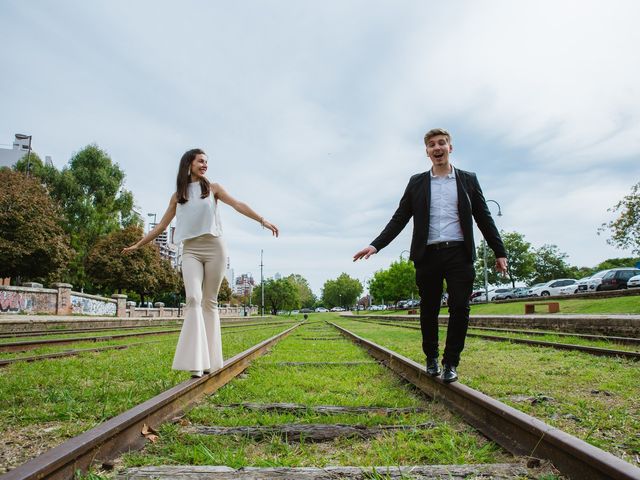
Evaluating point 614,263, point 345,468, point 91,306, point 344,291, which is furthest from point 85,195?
point 344,291

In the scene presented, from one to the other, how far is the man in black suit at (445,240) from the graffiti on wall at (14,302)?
86.2 ft

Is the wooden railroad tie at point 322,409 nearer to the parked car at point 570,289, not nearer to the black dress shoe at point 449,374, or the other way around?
the black dress shoe at point 449,374

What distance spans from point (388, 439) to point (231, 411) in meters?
1.32

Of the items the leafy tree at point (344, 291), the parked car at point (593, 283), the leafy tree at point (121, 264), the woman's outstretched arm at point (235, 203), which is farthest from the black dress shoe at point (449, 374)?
the leafy tree at point (344, 291)

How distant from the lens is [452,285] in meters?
3.95

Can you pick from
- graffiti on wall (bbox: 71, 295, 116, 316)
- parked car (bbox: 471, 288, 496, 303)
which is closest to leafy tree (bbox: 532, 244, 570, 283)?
parked car (bbox: 471, 288, 496, 303)

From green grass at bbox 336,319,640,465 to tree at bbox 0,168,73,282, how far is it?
28626mm

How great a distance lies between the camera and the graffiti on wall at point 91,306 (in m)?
30.7

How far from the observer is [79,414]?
10.6 feet

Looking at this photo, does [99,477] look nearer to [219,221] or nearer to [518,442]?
[518,442]

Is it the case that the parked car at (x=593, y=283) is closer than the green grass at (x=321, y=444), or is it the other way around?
the green grass at (x=321, y=444)

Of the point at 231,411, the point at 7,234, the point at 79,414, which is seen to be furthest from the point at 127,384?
the point at 7,234

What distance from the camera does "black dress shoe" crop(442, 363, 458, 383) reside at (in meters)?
3.82

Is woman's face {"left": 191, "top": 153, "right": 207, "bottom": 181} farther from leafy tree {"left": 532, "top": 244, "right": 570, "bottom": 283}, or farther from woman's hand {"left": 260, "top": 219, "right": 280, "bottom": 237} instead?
leafy tree {"left": 532, "top": 244, "right": 570, "bottom": 283}
